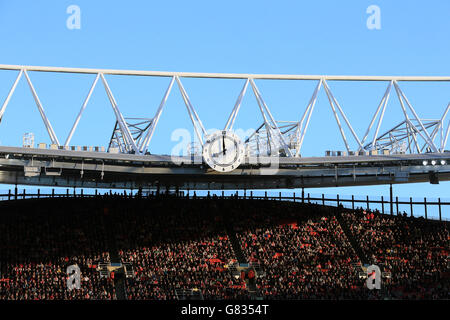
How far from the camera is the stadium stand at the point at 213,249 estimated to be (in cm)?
4631

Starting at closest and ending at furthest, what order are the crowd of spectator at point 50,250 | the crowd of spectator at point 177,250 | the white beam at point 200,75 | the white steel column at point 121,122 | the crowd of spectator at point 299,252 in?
the crowd of spectator at point 50,250
the crowd of spectator at point 177,250
the crowd of spectator at point 299,252
the white steel column at point 121,122
the white beam at point 200,75

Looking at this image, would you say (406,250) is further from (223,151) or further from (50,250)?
(50,250)

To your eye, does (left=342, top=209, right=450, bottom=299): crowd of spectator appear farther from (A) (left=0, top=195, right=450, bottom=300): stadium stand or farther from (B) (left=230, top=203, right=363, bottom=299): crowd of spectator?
(B) (left=230, top=203, right=363, bottom=299): crowd of spectator

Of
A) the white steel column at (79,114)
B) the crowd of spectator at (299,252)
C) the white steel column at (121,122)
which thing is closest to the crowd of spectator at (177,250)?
the crowd of spectator at (299,252)

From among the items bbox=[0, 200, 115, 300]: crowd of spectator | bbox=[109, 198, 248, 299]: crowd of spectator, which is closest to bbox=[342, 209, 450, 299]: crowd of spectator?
bbox=[109, 198, 248, 299]: crowd of spectator

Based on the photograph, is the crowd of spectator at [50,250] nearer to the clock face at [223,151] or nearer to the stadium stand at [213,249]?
the stadium stand at [213,249]

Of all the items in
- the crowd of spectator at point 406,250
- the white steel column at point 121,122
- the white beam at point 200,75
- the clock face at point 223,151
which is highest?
the white beam at point 200,75

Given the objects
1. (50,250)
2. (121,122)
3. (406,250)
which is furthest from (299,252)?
(50,250)

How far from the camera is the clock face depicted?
4706cm

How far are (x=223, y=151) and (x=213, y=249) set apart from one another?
8277 millimetres

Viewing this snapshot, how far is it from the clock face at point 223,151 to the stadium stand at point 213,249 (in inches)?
273

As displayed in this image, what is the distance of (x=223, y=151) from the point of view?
47562 millimetres

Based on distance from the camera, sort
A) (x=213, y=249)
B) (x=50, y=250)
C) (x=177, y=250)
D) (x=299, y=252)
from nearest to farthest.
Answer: (x=50, y=250) → (x=177, y=250) → (x=213, y=249) → (x=299, y=252)
